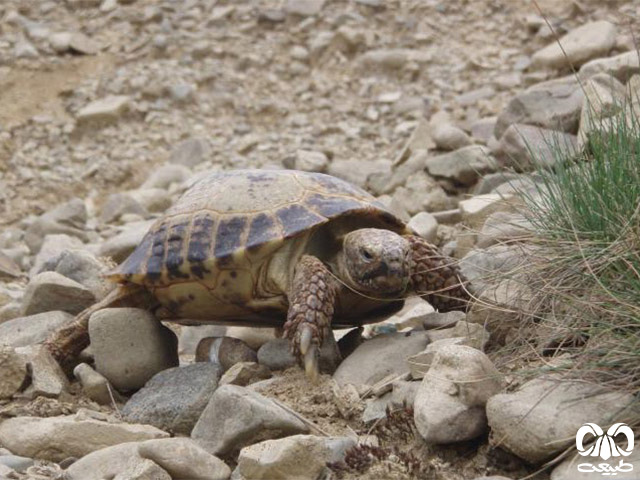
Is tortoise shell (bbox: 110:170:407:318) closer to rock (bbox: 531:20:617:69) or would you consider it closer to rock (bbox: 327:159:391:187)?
rock (bbox: 327:159:391:187)

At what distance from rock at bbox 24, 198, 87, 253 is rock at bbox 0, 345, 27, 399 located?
374cm

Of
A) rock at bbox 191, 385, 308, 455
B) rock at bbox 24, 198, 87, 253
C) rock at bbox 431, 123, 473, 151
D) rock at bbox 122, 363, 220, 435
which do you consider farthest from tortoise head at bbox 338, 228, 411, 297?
rock at bbox 24, 198, 87, 253

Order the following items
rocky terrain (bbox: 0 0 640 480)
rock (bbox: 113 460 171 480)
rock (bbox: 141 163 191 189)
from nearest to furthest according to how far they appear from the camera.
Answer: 1. rock (bbox: 113 460 171 480)
2. rocky terrain (bbox: 0 0 640 480)
3. rock (bbox: 141 163 191 189)

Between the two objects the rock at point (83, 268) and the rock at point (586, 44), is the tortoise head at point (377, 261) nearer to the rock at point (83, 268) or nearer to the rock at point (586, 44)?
the rock at point (83, 268)

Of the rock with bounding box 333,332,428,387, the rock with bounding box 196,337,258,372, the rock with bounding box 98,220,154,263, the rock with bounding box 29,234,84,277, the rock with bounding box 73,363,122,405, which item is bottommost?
the rock with bounding box 29,234,84,277

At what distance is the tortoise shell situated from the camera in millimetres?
4207

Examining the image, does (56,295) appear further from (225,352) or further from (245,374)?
(245,374)

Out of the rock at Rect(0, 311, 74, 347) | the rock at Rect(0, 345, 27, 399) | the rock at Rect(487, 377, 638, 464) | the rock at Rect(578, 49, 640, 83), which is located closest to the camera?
the rock at Rect(487, 377, 638, 464)

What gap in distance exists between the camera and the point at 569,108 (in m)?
6.24

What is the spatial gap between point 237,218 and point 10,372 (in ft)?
3.44

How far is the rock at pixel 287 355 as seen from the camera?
13.3 feet

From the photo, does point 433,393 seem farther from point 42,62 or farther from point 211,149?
point 42,62

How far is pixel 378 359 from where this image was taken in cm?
388

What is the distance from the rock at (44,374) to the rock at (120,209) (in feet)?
12.8
